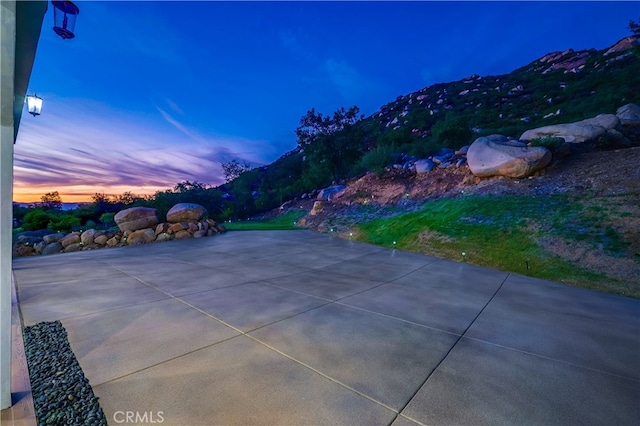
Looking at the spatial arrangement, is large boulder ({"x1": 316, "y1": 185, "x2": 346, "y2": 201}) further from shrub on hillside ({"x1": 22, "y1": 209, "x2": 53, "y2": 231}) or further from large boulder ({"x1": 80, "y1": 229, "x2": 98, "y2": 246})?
shrub on hillside ({"x1": 22, "y1": 209, "x2": 53, "y2": 231})

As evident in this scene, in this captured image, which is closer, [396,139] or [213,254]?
[213,254]

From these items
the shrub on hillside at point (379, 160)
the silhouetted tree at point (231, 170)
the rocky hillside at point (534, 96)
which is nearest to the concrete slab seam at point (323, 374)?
the shrub on hillside at point (379, 160)

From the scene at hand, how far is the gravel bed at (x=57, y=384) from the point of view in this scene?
183cm

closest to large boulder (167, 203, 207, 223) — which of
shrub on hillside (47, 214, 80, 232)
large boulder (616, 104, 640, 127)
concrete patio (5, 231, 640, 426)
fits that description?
shrub on hillside (47, 214, 80, 232)

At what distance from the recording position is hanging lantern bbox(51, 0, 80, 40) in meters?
3.94

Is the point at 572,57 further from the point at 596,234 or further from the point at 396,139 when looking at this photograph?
the point at 596,234

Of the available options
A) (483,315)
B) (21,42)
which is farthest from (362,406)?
(21,42)

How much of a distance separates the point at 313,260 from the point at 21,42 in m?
6.46

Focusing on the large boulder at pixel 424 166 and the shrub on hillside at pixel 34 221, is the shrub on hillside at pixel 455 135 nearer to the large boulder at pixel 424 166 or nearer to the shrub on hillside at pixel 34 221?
the large boulder at pixel 424 166

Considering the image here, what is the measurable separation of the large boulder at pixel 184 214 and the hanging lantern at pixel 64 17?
8.46m

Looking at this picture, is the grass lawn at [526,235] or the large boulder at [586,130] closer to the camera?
the grass lawn at [526,235]

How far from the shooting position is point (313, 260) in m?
7.14

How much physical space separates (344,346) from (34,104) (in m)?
9.02

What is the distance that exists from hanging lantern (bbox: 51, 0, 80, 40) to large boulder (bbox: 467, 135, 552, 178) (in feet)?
42.8
